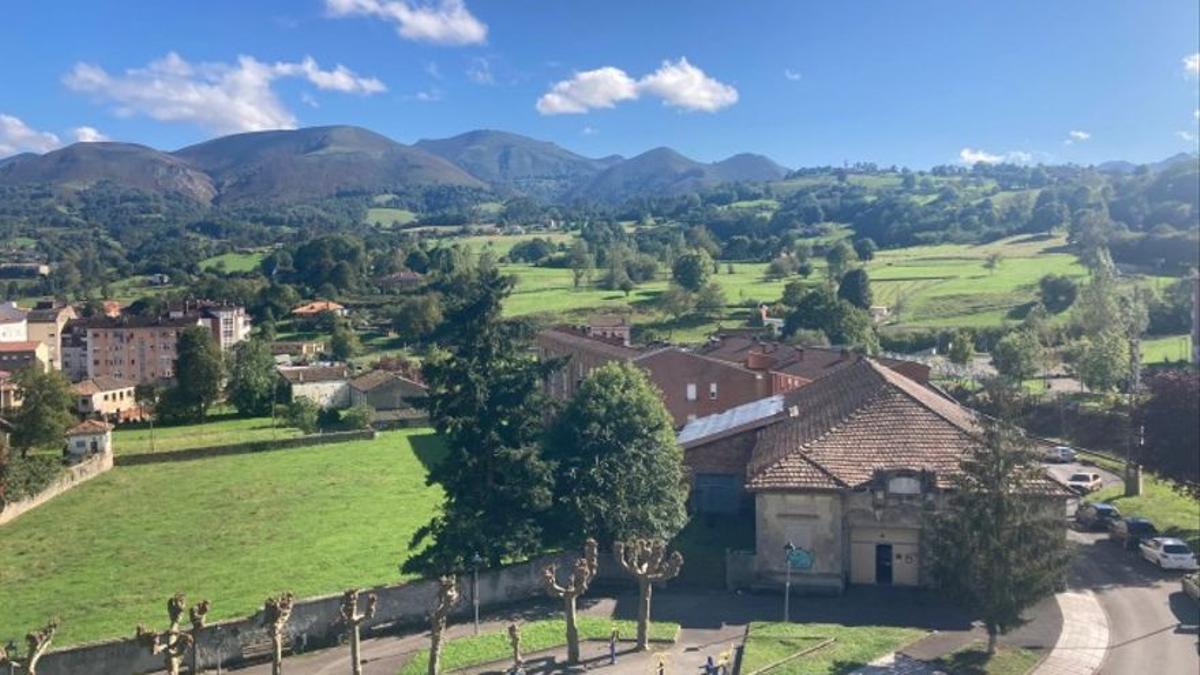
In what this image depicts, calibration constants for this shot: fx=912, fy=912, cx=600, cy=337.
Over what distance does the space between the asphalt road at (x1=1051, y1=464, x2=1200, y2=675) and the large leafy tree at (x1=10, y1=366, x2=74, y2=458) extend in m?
52.6

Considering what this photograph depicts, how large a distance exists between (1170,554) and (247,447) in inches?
1839

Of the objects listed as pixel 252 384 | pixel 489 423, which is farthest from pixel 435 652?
pixel 252 384

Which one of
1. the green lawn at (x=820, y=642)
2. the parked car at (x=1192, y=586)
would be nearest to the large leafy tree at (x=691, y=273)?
the parked car at (x=1192, y=586)

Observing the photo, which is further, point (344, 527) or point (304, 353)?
point (304, 353)

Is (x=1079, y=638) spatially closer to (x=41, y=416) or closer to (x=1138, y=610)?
(x=1138, y=610)

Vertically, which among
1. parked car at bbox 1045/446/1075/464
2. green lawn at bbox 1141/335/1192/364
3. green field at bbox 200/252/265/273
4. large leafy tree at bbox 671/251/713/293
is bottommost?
parked car at bbox 1045/446/1075/464

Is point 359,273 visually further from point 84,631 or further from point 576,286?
point 84,631

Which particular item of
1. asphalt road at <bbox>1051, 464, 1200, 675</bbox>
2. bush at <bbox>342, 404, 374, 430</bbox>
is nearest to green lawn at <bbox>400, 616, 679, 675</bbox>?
asphalt road at <bbox>1051, 464, 1200, 675</bbox>

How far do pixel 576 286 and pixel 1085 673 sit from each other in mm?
100462

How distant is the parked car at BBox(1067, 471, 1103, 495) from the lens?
36031 mm

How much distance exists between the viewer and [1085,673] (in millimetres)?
19672

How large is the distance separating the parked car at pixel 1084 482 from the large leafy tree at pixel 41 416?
52.9m

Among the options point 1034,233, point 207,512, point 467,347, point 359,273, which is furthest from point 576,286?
point 467,347

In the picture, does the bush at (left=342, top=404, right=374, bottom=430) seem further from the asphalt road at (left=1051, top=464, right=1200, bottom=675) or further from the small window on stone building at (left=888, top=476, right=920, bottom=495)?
the asphalt road at (left=1051, top=464, right=1200, bottom=675)
